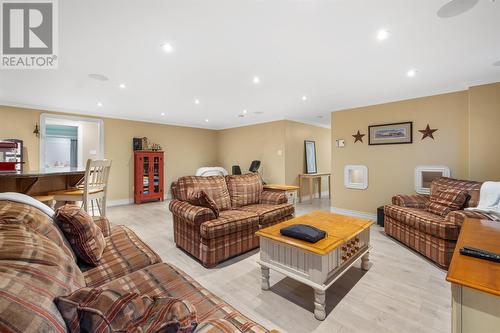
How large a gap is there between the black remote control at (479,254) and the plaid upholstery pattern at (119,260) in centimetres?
188

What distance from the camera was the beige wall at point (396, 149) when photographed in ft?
11.5

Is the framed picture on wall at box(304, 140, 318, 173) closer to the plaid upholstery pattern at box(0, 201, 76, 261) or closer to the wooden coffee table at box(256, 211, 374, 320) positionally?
the wooden coffee table at box(256, 211, 374, 320)

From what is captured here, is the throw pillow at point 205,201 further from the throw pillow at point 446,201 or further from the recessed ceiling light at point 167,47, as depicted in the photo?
the throw pillow at point 446,201

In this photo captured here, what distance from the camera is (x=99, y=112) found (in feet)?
16.9

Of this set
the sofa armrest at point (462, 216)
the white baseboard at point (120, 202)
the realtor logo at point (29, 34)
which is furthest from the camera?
the white baseboard at point (120, 202)

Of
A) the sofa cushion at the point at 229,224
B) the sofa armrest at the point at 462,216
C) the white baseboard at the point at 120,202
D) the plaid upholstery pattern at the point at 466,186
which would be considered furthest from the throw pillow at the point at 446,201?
the white baseboard at the point at 120,202

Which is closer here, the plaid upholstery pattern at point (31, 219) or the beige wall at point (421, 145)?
the plaid upholstery pattern at point (31, 219)

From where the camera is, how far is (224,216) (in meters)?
2.71

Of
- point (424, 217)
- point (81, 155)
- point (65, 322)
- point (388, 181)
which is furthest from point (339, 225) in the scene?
point (81, 155)

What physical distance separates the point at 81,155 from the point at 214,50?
5.38 meters

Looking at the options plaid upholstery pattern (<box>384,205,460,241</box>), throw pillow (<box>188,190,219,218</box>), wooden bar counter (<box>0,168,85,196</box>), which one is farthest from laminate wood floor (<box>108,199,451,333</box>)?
wooden bar counter (<box>0,168,85,196</box>)

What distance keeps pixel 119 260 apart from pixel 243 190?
80.1 inches

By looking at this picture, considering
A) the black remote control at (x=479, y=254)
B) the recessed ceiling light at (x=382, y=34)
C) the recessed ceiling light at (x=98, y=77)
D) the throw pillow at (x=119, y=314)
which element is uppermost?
the recessed ceiling light at (x=98, y=77)

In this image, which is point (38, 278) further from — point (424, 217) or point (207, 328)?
point (424, 217)
